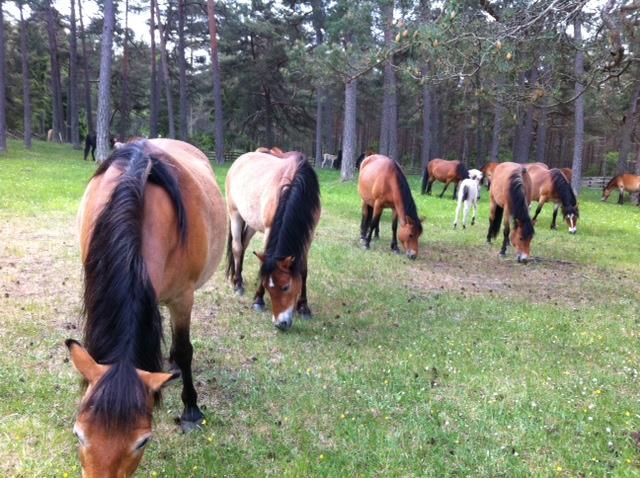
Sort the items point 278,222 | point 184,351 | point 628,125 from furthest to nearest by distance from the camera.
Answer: point 628,125
point 278,222
point 184,351

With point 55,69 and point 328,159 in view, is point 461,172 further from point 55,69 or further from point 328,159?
point 55,69

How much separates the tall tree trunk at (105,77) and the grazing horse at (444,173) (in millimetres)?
12762

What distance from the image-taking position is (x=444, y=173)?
19000mm

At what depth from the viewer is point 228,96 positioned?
28.4 m

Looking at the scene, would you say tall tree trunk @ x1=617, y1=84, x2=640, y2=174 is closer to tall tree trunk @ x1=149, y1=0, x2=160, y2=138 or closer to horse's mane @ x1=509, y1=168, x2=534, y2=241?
horse's mane @ x1=509, y1=168, x2=534, y2=241

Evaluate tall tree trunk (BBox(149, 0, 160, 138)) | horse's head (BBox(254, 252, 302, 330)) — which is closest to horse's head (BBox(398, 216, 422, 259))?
horse's head (BBox(254, 252, 302, 330))

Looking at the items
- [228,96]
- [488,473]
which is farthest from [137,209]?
[228,96]

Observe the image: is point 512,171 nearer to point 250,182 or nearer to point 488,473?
point 250,182

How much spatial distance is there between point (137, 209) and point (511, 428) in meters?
2.88

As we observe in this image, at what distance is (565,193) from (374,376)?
33.6 feet

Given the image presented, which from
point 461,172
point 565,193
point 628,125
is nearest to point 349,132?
point 461,172

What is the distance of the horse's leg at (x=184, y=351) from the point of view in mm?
3078

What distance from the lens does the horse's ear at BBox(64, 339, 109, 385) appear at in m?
1.84

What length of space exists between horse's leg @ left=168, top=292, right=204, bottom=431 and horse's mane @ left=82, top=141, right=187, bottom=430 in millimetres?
841
